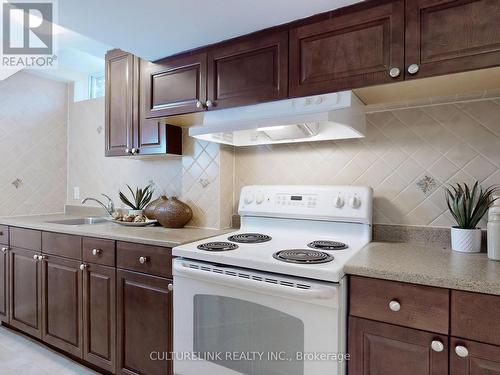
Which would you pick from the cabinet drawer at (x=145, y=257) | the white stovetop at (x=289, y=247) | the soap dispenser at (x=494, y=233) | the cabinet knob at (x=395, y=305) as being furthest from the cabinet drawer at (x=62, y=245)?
the soap dispenser at (x=494, y=233)

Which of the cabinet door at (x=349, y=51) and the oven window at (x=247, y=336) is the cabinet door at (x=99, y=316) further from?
the cabinet door at (x=349, y=51)

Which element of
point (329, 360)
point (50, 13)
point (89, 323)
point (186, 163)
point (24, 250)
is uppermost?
point (50, 13)

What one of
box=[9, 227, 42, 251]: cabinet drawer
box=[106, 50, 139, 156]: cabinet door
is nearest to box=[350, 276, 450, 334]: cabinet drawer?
box=[106, 50, 139, 156]: cabinet door

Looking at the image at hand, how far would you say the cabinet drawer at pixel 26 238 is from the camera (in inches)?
82.4

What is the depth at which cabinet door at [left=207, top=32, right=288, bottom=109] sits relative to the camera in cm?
145

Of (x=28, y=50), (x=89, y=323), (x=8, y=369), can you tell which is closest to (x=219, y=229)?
(x=89, y=323)

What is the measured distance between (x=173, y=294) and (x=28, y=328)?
1472 mm

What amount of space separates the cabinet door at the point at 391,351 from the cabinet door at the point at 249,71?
104 cm

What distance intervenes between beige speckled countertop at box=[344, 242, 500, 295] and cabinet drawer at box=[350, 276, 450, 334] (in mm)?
30

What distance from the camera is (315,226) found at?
1.65 m

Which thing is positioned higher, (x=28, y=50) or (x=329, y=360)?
(x=28, y=50)

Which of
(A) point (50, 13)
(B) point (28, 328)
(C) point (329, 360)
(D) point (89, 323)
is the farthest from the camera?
(B) point (28, 328)

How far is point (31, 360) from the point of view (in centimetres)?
201

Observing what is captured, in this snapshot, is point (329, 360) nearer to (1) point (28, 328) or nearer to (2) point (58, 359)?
(2) point (58, 359)
